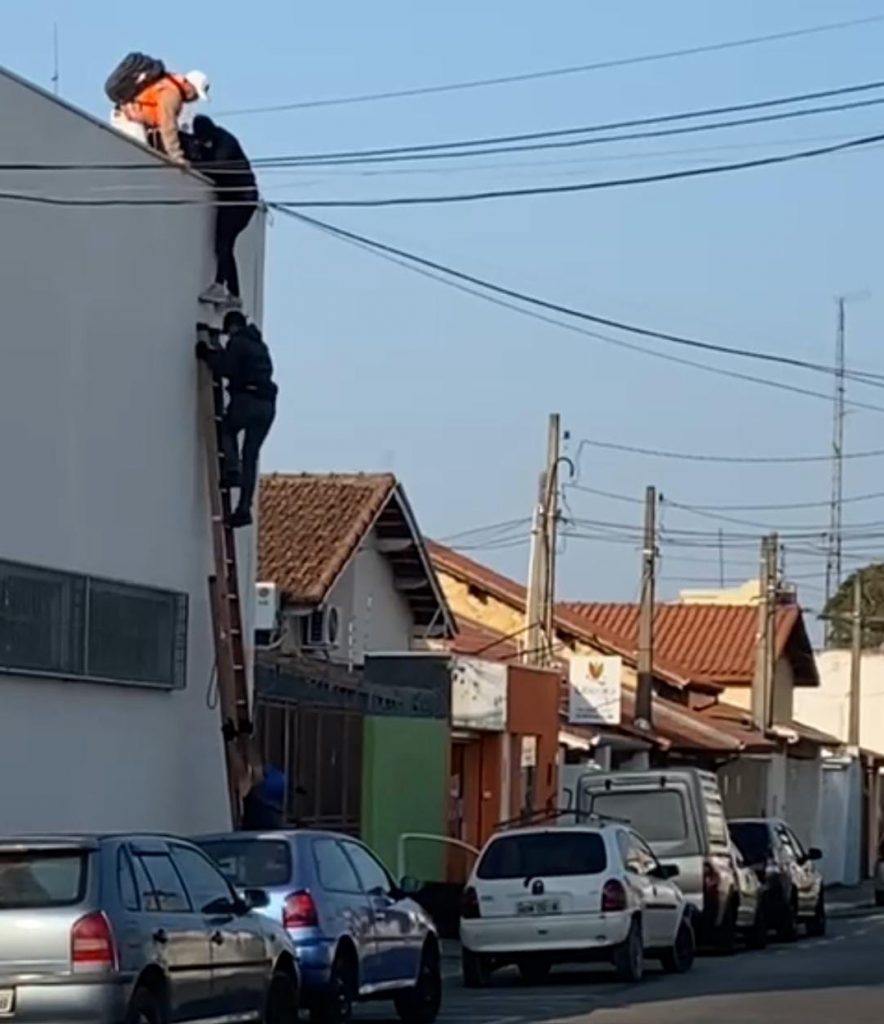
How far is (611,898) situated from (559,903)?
20.7 inches

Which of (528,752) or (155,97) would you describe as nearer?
(155,97)

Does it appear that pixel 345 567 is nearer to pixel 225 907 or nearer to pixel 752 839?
pixel 752 839

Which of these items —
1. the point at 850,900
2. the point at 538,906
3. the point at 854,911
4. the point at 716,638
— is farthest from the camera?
the point at 716,638

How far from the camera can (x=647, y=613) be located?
4609 centimetres

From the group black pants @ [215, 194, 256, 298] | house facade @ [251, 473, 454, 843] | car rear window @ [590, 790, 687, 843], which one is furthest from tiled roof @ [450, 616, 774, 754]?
black pants @ [215, 194, 256, 298]

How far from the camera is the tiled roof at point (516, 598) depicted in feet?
191

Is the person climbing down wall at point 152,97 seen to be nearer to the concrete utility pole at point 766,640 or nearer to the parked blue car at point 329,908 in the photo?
the parked blue car at point 329,908

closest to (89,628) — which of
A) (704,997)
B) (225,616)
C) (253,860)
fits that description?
(225,616)

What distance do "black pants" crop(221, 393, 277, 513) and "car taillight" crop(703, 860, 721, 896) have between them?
7.73 m

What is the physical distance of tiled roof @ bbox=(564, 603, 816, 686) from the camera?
66.2 metres

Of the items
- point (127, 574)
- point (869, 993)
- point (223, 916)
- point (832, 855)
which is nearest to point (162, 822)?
point (127, 574)

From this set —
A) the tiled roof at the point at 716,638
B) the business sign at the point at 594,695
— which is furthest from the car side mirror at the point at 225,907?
the tiled roof at the point at 716,638

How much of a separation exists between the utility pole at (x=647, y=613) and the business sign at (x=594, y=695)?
137cm

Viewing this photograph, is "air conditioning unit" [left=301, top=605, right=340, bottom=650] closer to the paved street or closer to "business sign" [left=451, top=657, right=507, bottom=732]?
"business sign" [left=451, top=657, right=507, bottom=732]
